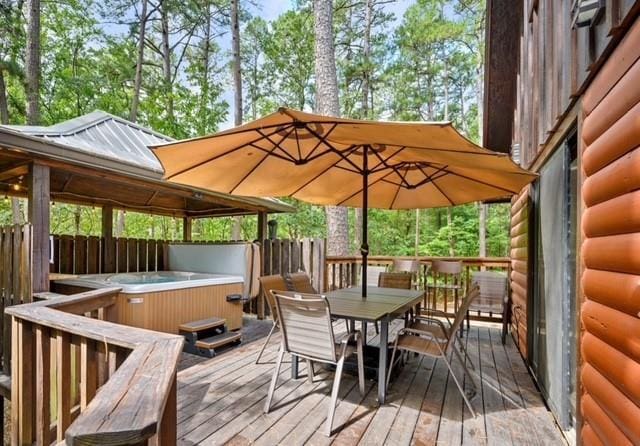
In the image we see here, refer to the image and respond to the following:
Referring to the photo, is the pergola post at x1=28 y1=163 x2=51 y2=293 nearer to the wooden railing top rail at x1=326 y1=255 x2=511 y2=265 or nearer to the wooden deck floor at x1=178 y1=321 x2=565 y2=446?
the wooden deck floor at x1=178 y1=321 x2=565 y2=446

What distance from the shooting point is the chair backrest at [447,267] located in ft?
18.1

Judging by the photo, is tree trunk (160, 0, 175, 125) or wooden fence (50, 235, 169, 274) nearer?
wooden fence (50, 235, 169, 274)

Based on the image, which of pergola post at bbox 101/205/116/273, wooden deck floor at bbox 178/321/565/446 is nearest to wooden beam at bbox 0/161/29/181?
pergola post at bbox 101/205/116/273

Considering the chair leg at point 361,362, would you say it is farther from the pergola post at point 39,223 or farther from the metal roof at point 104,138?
the metal roof at point 104,138

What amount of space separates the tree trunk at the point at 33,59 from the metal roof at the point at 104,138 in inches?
142

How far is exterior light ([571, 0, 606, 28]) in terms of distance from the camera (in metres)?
1.71

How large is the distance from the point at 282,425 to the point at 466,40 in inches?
598

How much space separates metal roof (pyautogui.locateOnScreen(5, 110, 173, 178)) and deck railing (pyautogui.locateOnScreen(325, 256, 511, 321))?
3.49 metres

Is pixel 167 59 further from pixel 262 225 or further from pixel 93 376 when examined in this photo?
pixel 93 376

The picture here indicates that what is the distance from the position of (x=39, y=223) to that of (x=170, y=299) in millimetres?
1578

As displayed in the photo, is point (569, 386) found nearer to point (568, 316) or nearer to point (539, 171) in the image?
point (568, 316)

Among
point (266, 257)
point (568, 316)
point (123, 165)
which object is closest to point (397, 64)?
point (266, 257)

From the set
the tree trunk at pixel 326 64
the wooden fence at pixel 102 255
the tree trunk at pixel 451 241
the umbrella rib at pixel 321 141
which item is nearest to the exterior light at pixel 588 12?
the umbrella rib at pixel 321 141

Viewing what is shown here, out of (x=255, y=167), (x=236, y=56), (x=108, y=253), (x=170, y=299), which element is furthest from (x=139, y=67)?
(x=255, y=167)
